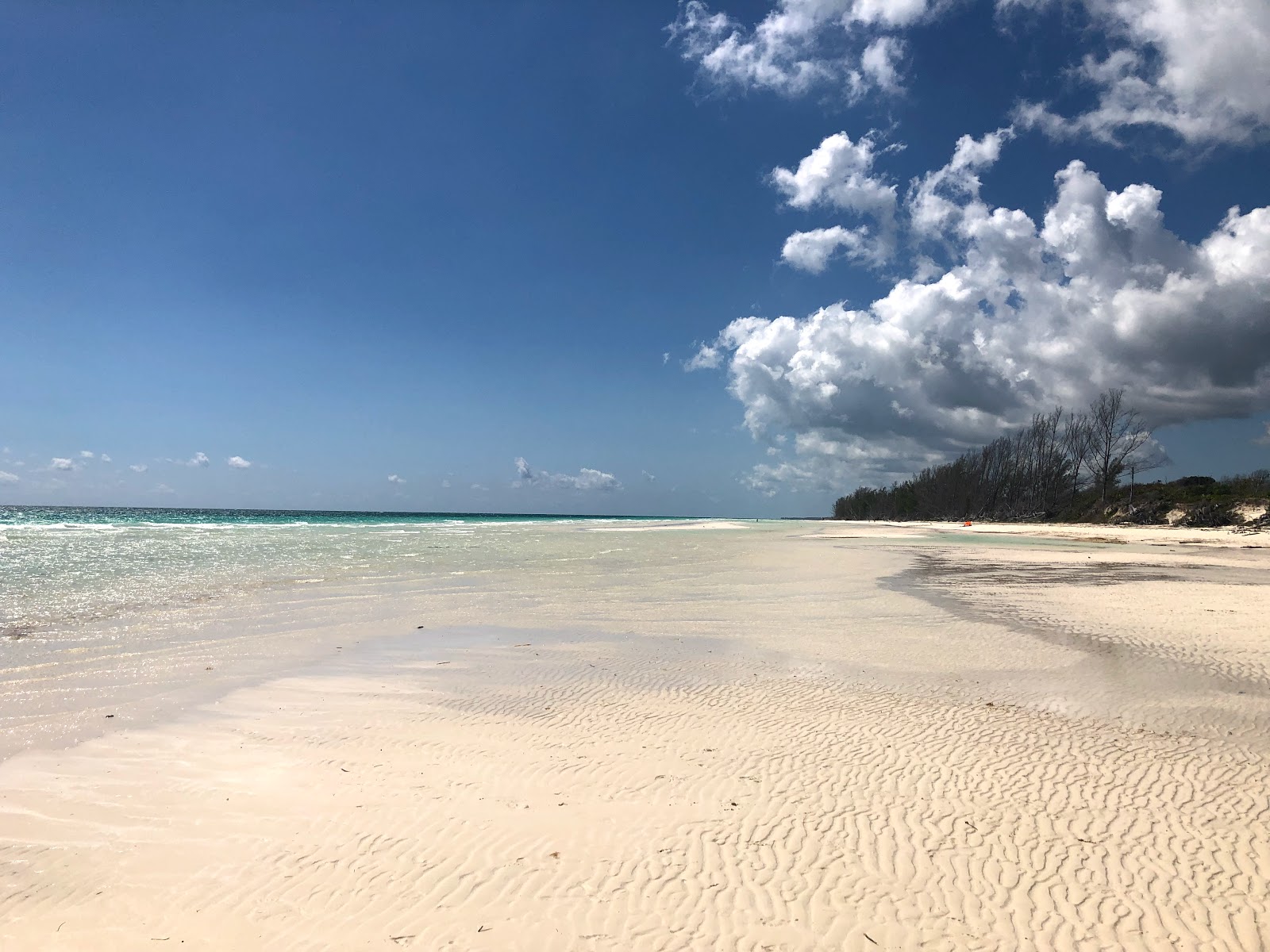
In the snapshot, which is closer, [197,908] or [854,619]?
[197,908]

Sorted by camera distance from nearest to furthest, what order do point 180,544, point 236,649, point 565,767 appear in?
point 565,767, point 236,649, point 180,544

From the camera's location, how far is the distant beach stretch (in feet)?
11.5

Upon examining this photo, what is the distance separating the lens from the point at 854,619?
1250 cm

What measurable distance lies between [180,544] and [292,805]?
30.3 metres

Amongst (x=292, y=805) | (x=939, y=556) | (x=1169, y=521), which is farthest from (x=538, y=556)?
(x=1169, y=521)

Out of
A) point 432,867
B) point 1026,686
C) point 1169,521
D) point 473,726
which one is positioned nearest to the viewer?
point 432,867

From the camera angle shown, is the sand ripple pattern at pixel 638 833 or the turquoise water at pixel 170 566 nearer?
the sand ripple pattern at pixel 638 833

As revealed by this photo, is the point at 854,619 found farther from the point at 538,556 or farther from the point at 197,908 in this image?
the point at 538,556

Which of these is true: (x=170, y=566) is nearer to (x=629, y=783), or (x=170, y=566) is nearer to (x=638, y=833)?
(x=629, y=783)

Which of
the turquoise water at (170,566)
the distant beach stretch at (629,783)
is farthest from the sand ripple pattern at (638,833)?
the turquoise water at (170,566)

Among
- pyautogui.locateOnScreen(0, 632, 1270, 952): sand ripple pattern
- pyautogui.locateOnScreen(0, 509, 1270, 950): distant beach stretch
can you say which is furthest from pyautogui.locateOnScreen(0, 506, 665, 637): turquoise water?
pyautogui.locateOnScreen(0, 632, 1270, 952): sand ripple pattern

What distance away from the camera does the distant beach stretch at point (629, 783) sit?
11.5ft

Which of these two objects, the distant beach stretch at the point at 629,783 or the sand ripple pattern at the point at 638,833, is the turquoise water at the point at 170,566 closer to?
the distant beach stretch at the point at 629,783

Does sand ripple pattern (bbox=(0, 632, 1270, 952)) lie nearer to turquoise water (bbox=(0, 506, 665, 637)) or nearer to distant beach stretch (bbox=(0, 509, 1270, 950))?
distant beach stretch (bbox=(0, 509, 1270, 950))
